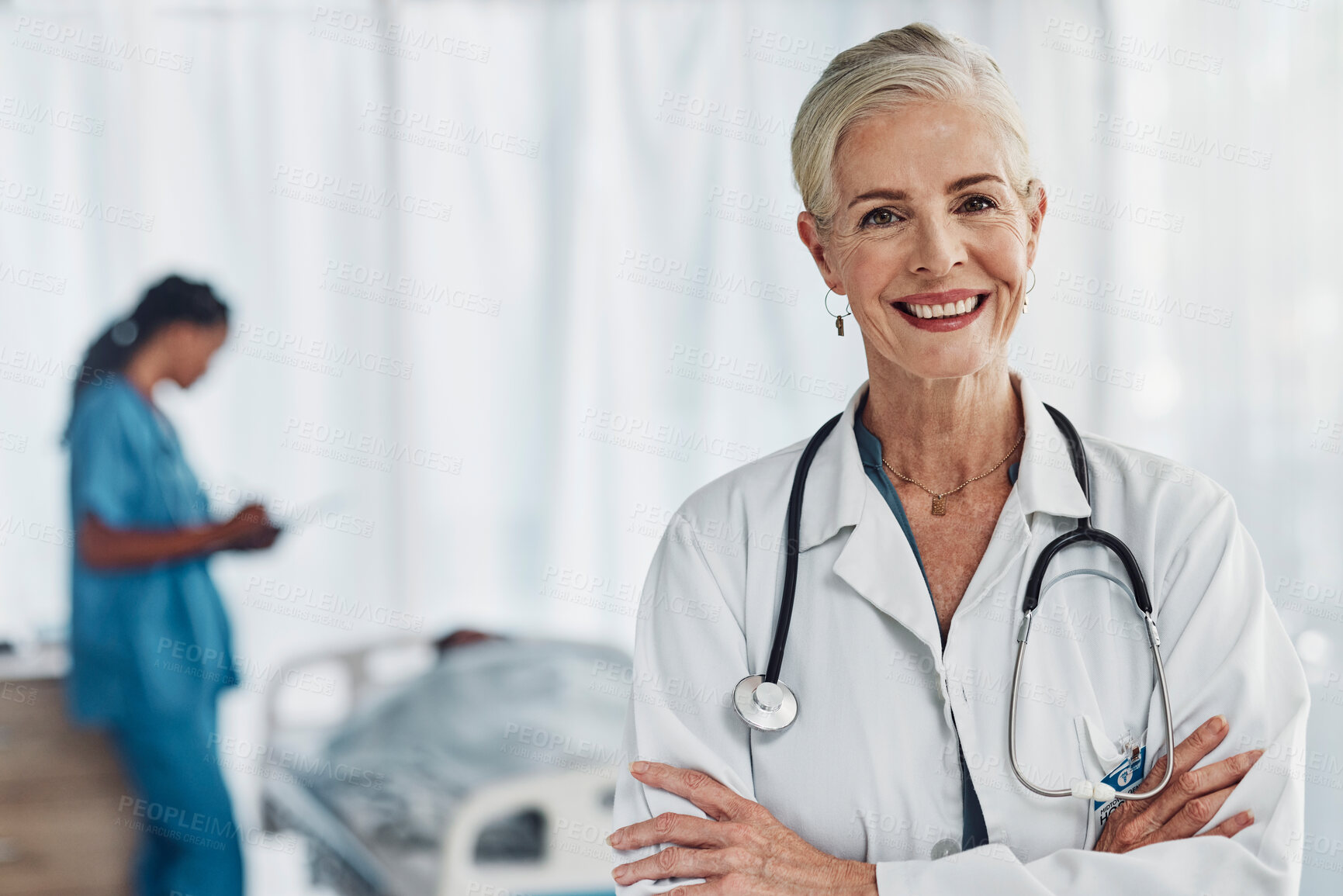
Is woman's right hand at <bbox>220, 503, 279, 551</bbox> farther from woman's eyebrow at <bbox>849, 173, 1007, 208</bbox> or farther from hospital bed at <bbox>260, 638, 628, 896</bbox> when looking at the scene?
woman's eyebrow at <bbox>849, 173, 1007, 208</bbox>

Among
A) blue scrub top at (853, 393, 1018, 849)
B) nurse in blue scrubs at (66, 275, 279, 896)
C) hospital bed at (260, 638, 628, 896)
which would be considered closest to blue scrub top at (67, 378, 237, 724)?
nurse in blue scrubs at (66, 275, 279, 896)

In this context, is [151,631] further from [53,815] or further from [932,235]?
[932,235]

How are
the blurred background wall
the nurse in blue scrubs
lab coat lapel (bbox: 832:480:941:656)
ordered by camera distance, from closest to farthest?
lab coat lapel (bbox: 832:480:941:656), the nurse in blue scrubs, the blurred background wall

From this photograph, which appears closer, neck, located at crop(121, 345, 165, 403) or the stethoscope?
the stethoscope

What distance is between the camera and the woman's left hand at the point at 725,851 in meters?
0.90

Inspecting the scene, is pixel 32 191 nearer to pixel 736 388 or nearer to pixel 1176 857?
pixel 736 388

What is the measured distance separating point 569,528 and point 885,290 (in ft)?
5.70

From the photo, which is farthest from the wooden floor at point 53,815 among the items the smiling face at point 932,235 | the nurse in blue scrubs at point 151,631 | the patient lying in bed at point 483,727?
the smiling face at point 932,235

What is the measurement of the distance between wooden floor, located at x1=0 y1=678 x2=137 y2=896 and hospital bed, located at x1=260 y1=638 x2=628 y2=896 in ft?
0.94

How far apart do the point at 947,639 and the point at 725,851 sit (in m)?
0.28

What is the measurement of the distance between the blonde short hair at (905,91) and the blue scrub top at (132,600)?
1.68 m

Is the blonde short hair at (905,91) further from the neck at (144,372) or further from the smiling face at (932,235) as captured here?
the neck at (144,372)

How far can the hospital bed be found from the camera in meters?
1.88

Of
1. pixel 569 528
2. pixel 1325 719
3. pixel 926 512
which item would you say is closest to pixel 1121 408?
pixel 1325 719
